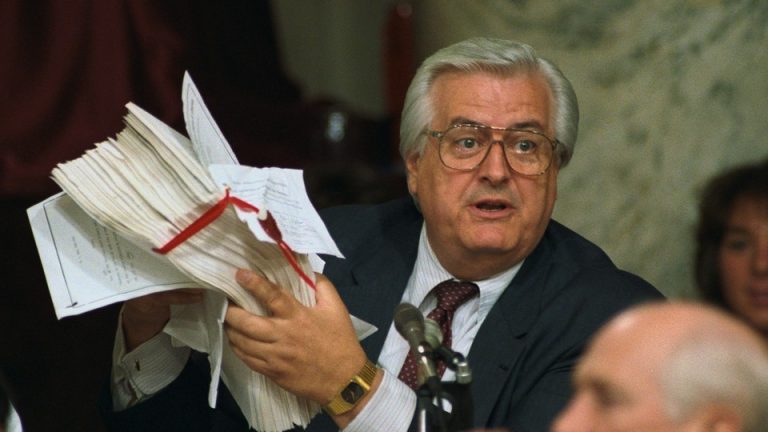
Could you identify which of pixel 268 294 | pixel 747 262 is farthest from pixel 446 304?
pixel 747 262

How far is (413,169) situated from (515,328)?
0.54 meters

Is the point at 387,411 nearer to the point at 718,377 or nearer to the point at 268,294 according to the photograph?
the point at 268,294

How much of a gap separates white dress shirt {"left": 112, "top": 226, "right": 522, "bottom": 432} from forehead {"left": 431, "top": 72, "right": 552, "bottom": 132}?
1.18ft

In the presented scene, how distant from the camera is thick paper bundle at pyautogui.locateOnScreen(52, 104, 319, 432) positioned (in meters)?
2.44

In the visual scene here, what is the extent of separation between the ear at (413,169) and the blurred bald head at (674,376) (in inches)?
63.4

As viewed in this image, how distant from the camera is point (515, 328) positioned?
2979 mm

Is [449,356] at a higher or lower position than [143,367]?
higher

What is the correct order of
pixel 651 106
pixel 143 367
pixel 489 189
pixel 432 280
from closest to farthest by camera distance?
1. pixel 143 367
2. pixel 489 189
3. pixel 432 280
4. pixel 651 106

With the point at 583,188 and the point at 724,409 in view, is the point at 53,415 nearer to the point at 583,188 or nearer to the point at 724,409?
the point at 583,188

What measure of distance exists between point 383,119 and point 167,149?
11.9ft

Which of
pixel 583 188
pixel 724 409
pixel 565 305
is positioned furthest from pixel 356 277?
pixel 724 409

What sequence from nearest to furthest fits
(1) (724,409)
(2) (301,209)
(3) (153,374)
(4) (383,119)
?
(1) (724,409) < (2) (301,209) < (3) (153,374) < (4) (383,119)

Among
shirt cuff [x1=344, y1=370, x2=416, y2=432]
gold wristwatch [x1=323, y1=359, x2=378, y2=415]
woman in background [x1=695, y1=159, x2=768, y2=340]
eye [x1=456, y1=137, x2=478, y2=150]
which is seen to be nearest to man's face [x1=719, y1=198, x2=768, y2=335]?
woman in background [x1=695, y1=159, x2=768, y2=340]

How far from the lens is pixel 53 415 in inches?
164
